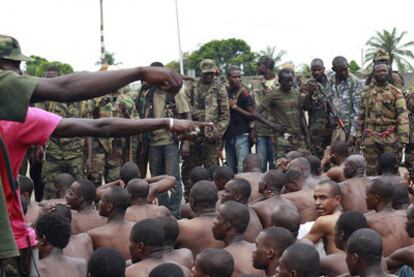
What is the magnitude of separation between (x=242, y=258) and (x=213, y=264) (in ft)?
2.68

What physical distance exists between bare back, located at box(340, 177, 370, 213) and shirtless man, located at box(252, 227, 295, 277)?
2.49 m

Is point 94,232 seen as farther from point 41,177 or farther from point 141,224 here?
point 41,177

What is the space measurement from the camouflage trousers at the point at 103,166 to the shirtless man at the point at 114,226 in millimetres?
2882

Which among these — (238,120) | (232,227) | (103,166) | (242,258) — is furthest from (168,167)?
(242,258)

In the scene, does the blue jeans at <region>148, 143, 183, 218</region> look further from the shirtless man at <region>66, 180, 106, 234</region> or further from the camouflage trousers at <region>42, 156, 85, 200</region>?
the shirtless man at <region>66, 180, 106, 234</region>

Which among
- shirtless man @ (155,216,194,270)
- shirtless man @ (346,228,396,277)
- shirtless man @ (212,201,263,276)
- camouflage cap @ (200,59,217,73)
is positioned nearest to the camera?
shirtless man @ (346,228,396,277)

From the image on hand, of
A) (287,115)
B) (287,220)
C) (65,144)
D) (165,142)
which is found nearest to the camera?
(287,220)

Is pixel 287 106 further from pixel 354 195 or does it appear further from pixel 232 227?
pixel 232 227

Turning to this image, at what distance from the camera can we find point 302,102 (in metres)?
11.0

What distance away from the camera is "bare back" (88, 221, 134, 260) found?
6.25 meters

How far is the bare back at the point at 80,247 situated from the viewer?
5.89 meters

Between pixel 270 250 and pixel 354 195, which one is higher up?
pixel 270 250

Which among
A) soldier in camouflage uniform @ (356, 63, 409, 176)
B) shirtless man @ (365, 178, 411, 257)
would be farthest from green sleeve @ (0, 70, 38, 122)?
soldier in camouflage uniform @ (356, 63, 409, 176)

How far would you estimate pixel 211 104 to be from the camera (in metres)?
10.3
